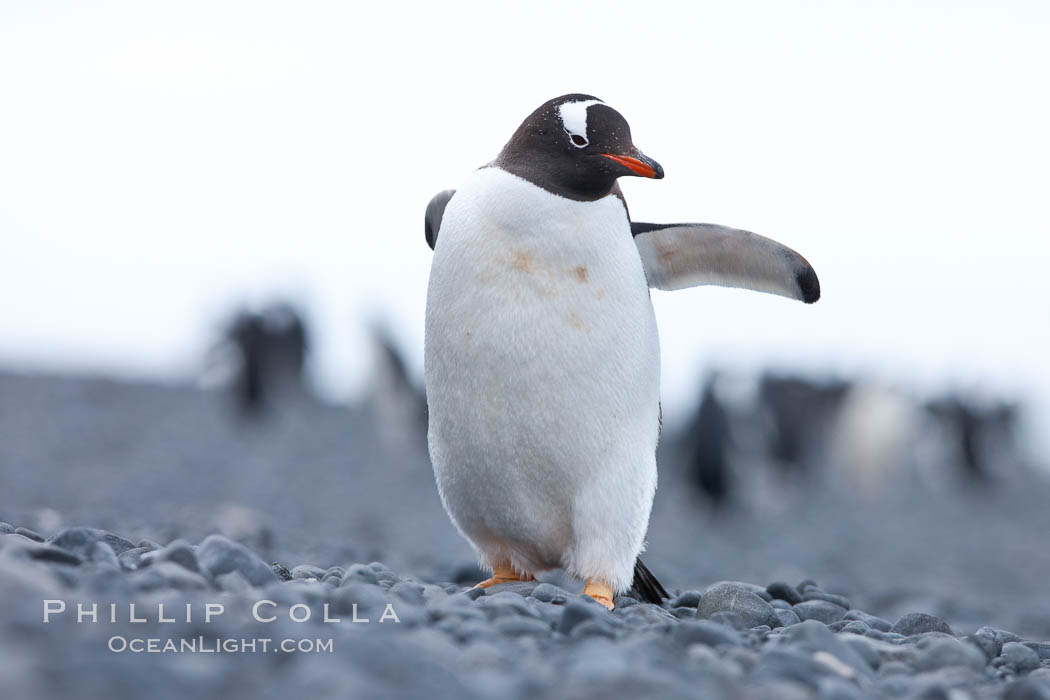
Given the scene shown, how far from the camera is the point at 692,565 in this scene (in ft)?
31.5

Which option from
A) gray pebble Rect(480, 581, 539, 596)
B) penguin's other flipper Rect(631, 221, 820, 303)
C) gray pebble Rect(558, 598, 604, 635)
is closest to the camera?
gray pebble Rect(558, 598, 604, 635)

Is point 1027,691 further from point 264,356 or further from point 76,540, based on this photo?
point 264,356

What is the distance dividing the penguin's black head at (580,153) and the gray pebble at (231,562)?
1518mm

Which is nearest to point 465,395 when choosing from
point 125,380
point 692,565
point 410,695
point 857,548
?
A: point 410,695

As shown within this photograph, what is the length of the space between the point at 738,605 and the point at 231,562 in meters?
1.54

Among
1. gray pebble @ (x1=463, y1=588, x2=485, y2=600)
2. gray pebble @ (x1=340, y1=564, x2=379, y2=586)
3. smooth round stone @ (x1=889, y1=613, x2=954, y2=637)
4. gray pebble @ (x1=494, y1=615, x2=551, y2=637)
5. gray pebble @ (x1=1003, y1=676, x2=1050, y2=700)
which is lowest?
smooth round stone @ (x1=889, y1=613, x2=954, y2=637)

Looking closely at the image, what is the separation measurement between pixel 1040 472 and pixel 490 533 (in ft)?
88.7

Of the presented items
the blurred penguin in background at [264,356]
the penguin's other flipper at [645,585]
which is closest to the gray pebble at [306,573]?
the penguin's other flipper at [645,585]

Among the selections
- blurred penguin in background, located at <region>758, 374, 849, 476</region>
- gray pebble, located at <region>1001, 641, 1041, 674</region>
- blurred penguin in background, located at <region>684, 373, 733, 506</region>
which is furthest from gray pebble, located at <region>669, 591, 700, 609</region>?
blurred penguin in background, located at <region>758, 374, 849, 476</region>

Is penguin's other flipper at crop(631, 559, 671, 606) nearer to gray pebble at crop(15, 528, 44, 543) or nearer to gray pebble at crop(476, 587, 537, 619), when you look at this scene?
gray pebble at crop(476, 587, 537, 619)

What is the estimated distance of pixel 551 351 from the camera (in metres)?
3.77

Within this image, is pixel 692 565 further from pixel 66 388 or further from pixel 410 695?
pixel 66 388

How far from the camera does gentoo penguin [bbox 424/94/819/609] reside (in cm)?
378

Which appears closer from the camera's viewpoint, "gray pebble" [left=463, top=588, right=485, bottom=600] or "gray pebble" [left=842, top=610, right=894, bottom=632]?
"gray pebble" [left=463, top=588, right=485, bottom=600]
